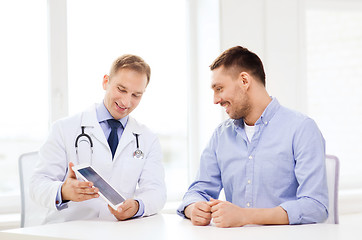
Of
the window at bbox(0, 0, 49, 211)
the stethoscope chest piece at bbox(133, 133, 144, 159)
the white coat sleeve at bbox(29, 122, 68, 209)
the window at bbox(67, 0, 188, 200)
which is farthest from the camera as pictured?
the window at bbox(67, 0, 188, 200)

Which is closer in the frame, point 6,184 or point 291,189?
point 291,189

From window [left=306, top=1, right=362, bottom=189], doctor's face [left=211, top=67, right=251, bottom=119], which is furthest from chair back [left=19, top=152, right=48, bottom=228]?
window [left=306, top=1, right=362, bottom=189]

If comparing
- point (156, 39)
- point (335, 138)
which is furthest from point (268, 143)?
point (335, 138)

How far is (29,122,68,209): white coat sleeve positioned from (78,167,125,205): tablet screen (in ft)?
0.65

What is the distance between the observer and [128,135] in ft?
7.79

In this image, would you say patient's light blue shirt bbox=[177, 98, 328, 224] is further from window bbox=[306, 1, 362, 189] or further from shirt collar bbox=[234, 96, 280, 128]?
window bbox=[306, 1, 362, 189]

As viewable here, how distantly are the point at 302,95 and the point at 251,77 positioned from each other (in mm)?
1901

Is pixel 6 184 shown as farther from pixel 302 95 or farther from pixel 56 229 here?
pixel 302 95

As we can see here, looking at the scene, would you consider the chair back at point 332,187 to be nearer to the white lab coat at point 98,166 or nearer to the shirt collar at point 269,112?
the shirt collar at point 269,112

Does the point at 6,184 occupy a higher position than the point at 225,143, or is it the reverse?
the point at 225,143

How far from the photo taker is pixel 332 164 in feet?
7.34

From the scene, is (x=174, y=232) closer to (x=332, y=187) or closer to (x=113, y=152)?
(x=113, y=152)

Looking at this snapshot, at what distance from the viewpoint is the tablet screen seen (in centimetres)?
195

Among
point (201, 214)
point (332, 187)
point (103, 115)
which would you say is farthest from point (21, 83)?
point (332, 187)
